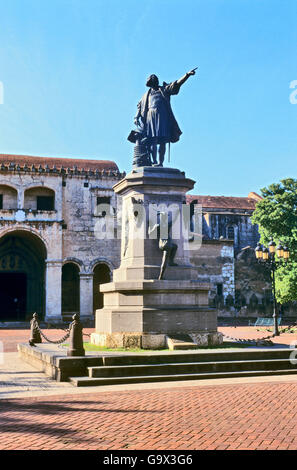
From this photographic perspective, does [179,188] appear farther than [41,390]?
Yes

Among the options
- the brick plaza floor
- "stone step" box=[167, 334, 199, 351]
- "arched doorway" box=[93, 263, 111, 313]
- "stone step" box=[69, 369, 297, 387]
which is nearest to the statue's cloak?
"stone step" box=[167, 334, 199, 351]

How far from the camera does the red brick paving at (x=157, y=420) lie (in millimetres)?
5516

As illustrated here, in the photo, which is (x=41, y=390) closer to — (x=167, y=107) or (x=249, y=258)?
(x=167, y=107)

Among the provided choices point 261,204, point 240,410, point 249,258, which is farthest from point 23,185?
point 240,410

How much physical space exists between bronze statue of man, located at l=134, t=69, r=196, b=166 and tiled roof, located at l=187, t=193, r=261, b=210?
129 ft

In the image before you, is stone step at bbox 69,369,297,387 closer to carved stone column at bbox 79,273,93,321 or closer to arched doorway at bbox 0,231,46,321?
carved stone column at bbox 79,273,93,321

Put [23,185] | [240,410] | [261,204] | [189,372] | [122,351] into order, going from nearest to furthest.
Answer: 1. [240,410]
2. [189,372]
3. [122,351]
4. [261,204]
5. [23,185]

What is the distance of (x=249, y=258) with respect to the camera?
4559 cm

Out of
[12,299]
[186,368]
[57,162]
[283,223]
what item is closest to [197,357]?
[186,368]

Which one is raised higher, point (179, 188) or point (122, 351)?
point (179, 188)

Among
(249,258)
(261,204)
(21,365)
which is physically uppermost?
(261,204)
